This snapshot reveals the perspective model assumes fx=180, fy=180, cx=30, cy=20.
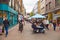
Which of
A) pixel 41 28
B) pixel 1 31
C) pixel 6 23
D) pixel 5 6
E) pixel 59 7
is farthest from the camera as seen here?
pixel 59 7

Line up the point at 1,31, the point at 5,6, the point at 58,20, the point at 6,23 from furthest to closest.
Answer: the point at 58,20, the point at 5,6, the point at 1,31, the point at 6,23

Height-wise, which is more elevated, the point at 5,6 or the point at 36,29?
the point at 5,6

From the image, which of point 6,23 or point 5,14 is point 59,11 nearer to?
point 5,14

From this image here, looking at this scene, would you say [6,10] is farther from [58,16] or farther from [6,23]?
[58,16]

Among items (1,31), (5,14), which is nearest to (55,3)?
(5,14)

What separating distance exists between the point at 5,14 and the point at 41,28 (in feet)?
28.2

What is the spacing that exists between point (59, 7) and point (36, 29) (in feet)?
73.6

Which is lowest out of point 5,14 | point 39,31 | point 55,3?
point 39,31

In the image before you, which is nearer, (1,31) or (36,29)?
(1,31)

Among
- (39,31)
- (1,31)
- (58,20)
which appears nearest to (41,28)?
(39,31)

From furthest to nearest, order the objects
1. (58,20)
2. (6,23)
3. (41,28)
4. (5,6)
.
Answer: (58,20), (5,6), (41,28), (6,23)

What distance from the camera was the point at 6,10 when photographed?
85.5 feet

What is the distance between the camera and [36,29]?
20.0 m

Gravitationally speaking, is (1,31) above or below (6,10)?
below
